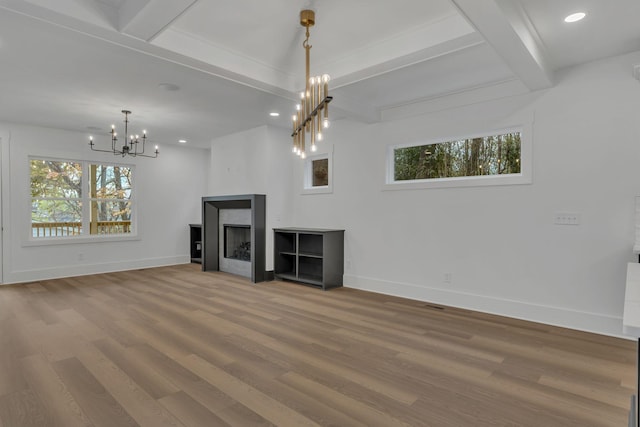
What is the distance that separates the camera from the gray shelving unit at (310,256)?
5500 mm

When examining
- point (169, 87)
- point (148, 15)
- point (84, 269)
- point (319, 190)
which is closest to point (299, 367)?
point (148, 15)

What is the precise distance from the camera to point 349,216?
223 inches

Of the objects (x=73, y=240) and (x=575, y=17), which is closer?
(x=575, y=17)

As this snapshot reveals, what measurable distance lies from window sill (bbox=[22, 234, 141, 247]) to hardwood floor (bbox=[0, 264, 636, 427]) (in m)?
1.94

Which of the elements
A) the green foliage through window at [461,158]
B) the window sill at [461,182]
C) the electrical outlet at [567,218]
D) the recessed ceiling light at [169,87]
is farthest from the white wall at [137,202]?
the electrical outlet at [567,218]

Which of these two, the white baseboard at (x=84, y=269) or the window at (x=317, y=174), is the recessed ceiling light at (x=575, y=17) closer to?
the window at (x=317, y=174)

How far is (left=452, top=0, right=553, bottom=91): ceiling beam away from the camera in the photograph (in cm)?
229

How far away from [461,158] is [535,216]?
1.16 m

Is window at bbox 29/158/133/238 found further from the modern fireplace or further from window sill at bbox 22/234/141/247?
the modern fireplace

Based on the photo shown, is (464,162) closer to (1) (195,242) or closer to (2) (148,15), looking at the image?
(2) (148,15)

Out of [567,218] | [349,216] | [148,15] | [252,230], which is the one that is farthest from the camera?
[252,230]

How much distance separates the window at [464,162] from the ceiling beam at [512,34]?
0.84 meters

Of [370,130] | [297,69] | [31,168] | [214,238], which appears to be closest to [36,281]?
[31,168]

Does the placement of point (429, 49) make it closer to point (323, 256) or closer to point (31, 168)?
point (323, 256)
